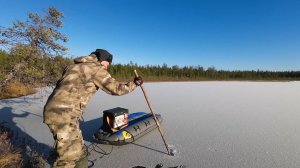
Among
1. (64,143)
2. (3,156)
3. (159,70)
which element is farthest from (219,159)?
(159,70)

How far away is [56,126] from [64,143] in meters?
0.20

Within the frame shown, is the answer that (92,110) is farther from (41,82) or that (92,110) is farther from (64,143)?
(64,143)

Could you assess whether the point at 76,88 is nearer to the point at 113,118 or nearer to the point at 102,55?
the point at 102,55

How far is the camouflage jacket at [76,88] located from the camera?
2643 mm

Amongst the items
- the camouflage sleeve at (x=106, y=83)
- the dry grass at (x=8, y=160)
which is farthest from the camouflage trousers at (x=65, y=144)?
the dry grass at (x=8, y=160)

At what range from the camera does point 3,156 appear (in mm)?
2957

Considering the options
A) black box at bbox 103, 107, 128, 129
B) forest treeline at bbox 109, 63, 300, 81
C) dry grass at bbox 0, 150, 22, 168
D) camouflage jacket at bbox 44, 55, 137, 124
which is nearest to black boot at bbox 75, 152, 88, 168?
camouflage jacket at bbox 44, 55, 137, 124

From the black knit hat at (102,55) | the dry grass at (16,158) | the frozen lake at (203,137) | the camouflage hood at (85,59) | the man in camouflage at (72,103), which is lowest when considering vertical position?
the frozen lake at (203,137)

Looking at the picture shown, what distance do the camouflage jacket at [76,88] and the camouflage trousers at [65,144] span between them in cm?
8

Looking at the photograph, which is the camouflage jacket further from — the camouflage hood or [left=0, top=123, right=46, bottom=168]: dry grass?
[left=0, top=123, right=46, bottom=168]: dry grass

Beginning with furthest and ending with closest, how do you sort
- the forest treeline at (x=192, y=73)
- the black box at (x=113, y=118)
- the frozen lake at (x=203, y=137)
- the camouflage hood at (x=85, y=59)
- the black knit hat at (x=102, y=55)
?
the forest treeline at (x=192, y=73), the black box at (x=113, y=118), the frozen lake at (x=203, y=137), the black knit hat at (x=102, y=55), the camouflage hood at (x=85, y=59)

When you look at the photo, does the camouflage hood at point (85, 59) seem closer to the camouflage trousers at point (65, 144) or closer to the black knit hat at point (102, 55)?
the black knit hat at point (102, 55)

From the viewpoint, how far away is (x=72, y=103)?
2.71 m

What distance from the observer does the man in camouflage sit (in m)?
2.65
